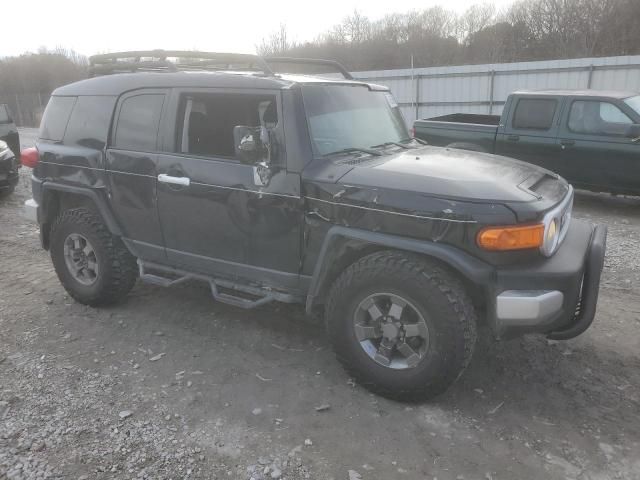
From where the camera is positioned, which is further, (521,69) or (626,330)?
(521,69)

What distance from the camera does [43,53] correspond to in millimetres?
43594

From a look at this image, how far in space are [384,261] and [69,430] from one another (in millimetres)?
2074

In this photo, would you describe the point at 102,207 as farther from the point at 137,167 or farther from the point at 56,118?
the point at 56,118

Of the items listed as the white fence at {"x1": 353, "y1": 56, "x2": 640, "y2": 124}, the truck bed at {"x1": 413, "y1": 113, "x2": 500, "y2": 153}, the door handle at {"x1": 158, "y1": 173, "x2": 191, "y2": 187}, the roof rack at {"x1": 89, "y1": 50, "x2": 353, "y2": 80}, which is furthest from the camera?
the white fence at {"x1": 353, "y1": 56, "x2": 640, "y2": 124}

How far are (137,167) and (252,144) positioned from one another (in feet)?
4.09

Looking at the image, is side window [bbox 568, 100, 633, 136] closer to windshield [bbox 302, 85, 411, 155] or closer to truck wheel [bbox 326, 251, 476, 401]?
windshield [bbox 302, 85, 411, 155]

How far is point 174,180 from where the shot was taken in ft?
12.5

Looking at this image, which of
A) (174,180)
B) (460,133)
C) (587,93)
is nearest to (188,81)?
(174,180)

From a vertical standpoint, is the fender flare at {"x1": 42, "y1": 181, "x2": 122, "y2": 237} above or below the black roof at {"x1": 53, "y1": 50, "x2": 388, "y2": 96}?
below

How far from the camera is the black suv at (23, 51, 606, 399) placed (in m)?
2.90

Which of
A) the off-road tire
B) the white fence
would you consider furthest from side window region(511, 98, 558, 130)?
the off-road tire

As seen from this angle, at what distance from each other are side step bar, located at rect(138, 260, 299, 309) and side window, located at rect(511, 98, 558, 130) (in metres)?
6.23

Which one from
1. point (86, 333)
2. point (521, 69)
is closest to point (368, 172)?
point (86, 333)

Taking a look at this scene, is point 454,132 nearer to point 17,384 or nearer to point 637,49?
point 17,384
